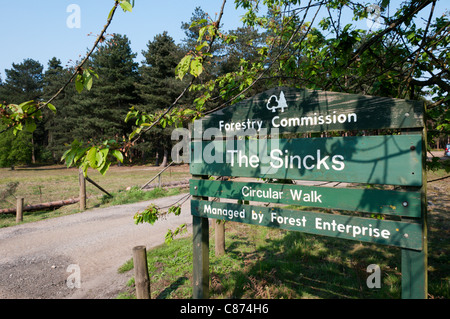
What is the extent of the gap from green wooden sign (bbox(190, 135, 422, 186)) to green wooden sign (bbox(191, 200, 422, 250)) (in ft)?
0.90

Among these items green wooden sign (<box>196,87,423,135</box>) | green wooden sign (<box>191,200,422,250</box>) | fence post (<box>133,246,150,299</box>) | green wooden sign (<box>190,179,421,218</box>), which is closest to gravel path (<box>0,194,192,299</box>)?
fence post (<box>133,246,150,299</box>)

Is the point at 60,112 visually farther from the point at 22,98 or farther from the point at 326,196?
the point at 326,196

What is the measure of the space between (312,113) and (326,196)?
25.4 inches

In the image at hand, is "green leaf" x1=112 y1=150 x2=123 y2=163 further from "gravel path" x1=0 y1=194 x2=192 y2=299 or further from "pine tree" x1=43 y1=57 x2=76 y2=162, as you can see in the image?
"pine tree" x1=43 y1=57 x2=76 y2=162

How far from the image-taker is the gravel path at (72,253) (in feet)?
14.0

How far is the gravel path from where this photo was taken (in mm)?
4277

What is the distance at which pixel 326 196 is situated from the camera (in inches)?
78.7

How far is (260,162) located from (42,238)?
6996 mm

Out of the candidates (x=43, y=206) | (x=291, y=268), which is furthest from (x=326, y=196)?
(x=43, y=206)

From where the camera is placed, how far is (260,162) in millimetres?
2320

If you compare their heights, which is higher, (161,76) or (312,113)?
(161,76)

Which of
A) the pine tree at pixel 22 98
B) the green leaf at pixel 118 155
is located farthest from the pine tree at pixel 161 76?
the green leaf at pixel 118 155
